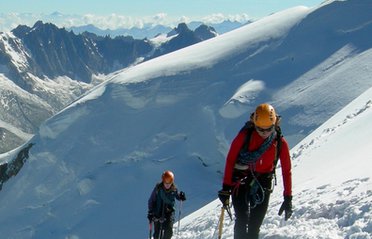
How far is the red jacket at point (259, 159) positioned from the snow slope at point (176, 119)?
38.2 metres

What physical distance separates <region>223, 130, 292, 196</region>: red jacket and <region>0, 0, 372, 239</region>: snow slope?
125 feet

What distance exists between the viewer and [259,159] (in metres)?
9.08

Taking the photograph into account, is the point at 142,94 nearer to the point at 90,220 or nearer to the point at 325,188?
the point at 90,220

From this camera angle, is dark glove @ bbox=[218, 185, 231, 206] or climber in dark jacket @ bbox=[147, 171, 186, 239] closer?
dark glove @ bbox=[218, 185, 231, 206]

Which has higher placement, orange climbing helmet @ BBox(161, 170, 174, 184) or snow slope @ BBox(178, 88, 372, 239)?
orange climbing helmet @ BBox(161, 170, 174, 184)

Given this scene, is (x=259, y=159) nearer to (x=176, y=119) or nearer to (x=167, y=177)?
(x=167, y=177)

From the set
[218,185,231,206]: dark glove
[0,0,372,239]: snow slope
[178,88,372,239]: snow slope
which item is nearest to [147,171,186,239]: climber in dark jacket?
[178,88,372,239]: snow slope

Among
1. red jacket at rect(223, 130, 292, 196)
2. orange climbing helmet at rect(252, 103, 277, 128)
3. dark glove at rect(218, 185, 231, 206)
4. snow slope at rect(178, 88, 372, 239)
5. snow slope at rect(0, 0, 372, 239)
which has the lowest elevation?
snow slope at rect(0, 0, 372, 239)

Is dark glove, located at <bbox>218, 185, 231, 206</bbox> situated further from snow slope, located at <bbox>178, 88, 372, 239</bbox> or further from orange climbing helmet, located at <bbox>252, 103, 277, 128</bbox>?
snow slope, located at <bbox>178, 88, 372, 239</bbox>

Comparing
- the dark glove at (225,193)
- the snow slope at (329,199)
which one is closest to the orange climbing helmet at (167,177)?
the snow slope at (329,199)

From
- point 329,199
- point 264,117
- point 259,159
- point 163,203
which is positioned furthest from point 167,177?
point 264,117

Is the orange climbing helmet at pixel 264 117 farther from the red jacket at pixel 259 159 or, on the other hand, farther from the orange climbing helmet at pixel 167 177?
the orange climbing helmet at pixel 167 177

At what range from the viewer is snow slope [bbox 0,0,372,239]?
52.7m

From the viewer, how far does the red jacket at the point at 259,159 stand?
29.3ft
